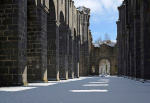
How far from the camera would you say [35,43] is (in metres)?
12.7

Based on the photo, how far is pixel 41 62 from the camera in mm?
12672

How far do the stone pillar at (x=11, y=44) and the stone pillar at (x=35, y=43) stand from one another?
9.35 feet

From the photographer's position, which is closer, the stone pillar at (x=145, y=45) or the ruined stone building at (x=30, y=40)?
the ruined stone building at (x=30, y=40)

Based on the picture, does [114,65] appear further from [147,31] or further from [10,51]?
[10,51]

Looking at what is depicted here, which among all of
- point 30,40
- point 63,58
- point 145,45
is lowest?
point 63,58

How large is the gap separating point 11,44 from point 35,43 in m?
3.43

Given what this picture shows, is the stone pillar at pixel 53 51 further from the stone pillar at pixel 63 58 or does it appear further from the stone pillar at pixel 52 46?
the stone pillar at pixel 63 58

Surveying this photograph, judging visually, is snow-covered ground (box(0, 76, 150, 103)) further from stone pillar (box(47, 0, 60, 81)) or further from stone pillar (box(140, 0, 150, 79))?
stone pillar (box(47, 0, 60, 81))

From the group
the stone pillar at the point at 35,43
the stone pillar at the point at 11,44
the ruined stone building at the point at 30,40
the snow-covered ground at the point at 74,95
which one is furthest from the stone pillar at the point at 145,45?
the stone pillar at the point at 11,44

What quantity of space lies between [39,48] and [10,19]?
3514mm

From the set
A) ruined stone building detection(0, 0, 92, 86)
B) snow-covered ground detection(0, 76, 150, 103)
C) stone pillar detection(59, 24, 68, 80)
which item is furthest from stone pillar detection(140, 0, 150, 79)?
stone pillar detection(59, 24, 68, 80)

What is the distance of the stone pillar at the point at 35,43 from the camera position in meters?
12.6

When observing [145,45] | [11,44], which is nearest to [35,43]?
[11,44]

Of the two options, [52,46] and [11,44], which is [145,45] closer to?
[52,46]
